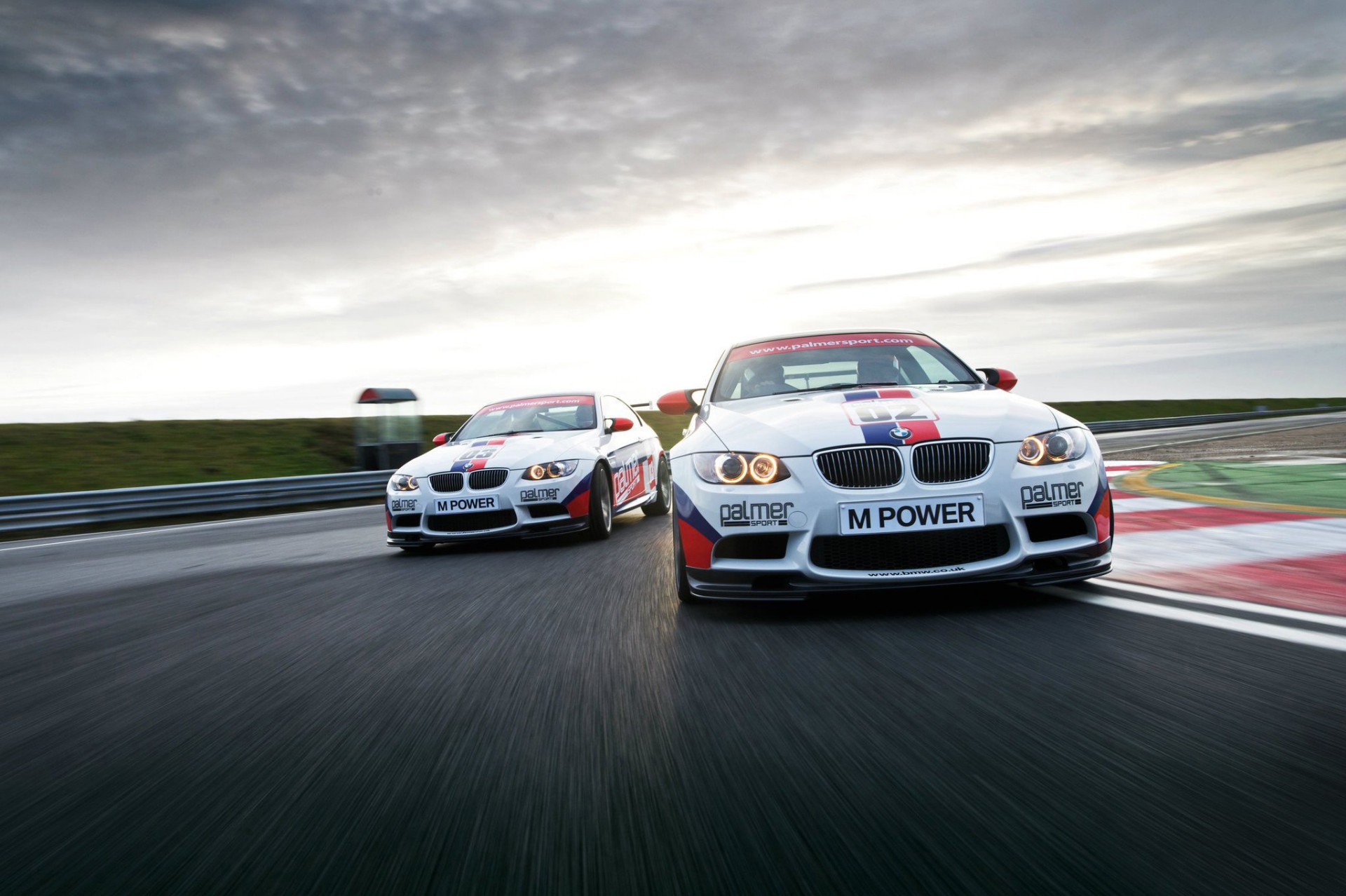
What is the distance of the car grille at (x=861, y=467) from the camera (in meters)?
4.32

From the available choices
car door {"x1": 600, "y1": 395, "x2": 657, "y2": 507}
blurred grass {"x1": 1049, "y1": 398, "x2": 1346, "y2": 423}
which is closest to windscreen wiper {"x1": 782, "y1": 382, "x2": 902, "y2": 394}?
car door {"x1": 600, "y1": 395, "x2": 657, "y2": 507}

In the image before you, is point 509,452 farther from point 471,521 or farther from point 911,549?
point 911,549

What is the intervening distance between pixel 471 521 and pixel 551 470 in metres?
0.76

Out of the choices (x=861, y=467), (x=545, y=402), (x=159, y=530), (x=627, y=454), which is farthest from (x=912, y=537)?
(x=159, y=530)

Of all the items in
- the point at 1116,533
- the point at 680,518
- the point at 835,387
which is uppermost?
the point at 835,387

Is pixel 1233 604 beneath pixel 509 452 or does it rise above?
beneath

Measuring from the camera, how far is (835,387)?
5.81 meters

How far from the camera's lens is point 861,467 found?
4.36m

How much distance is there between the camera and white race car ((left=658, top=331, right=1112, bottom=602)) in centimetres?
423

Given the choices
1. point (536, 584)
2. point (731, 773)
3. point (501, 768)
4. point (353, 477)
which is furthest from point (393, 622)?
point (353, 477)

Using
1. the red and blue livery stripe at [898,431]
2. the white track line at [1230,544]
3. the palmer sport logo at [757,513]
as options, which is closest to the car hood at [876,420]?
the red and blue livery stripe at [898,431]

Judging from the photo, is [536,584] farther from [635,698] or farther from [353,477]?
[353,477]

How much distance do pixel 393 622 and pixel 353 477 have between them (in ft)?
45.3

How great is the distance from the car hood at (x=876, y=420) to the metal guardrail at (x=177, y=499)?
Result: 38.3ft
